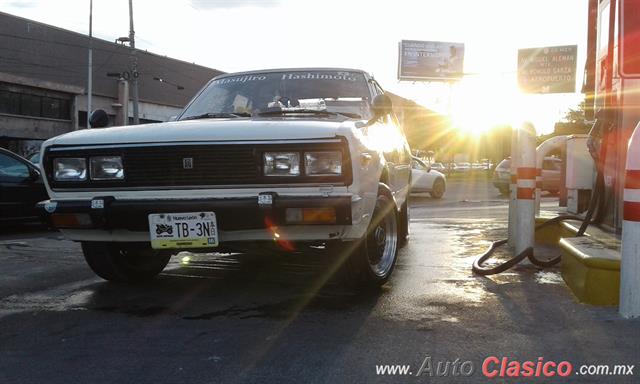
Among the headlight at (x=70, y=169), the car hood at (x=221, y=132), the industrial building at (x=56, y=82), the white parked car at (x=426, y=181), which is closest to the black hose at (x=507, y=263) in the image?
the car hood at (x=221, y=132)

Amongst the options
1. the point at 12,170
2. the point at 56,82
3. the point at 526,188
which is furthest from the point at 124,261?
the point at 56,82

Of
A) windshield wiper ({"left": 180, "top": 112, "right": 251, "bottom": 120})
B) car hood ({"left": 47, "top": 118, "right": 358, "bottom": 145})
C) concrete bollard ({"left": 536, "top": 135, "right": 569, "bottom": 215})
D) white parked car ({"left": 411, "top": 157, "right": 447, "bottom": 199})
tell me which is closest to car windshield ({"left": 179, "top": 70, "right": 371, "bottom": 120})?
windshield wiper ({"left": 180, "top": 112, "right": 251, "bottom": 120})

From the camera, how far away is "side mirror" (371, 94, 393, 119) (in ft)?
15.9

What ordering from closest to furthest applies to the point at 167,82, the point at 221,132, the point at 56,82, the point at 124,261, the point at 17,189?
the point at 221,132 < the point at 124,261 < the point at 17,189 < the point at 56,82 < the point at 167,82

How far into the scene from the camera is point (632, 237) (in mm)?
3623

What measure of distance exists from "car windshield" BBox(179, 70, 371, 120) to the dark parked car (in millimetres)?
4359

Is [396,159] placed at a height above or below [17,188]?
above

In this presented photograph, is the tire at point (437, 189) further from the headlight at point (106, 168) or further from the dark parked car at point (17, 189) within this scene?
the headlight at point (106, 168)

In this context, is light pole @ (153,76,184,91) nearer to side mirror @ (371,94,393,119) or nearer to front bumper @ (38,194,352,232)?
side mirror @ (371,94,393,119)

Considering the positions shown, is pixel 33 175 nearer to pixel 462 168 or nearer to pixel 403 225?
pixel 403 225

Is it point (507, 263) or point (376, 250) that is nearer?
point (376, 250)

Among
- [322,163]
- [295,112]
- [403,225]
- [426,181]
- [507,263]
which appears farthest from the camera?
[426,181]

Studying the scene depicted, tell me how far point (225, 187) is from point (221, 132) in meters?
0.36

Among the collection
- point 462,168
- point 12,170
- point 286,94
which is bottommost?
point 462,168
